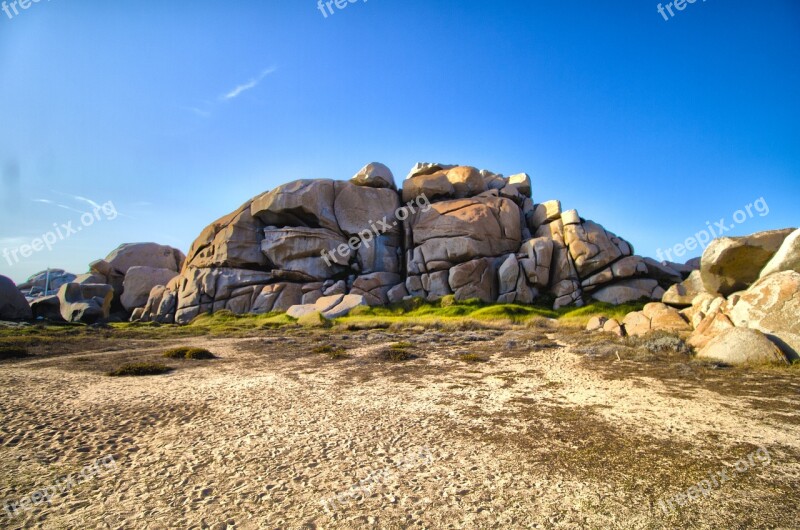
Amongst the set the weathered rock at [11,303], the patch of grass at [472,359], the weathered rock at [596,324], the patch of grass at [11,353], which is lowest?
the weathered rock at [596,324]

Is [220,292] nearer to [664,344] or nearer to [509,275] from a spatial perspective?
[509,275]

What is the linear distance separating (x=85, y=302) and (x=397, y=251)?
4866cm

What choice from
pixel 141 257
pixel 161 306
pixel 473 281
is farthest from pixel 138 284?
pixel 473 281

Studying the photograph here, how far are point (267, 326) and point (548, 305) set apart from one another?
117ft

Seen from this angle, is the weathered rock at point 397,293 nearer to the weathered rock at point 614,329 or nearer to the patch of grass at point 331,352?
the weathered rock at point 614,329

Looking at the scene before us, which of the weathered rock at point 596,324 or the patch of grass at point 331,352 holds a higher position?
the patch of grass at point 331,352

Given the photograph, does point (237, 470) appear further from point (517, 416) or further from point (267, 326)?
point (267, 326)

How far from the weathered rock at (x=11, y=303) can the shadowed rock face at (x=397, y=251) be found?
14477mm

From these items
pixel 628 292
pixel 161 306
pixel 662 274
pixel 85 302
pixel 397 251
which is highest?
pixel 397 251

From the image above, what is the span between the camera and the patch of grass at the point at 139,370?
51.1ft

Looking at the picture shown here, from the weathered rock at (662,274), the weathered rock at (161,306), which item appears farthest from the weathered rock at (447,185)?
the weathered rock at (161,306)

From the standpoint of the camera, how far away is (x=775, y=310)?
16484 millimetres

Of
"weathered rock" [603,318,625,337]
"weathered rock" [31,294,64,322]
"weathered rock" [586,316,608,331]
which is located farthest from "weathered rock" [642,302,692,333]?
"weathered rock" [31,294,64,322]

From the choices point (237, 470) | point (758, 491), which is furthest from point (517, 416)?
point (237, 470)
